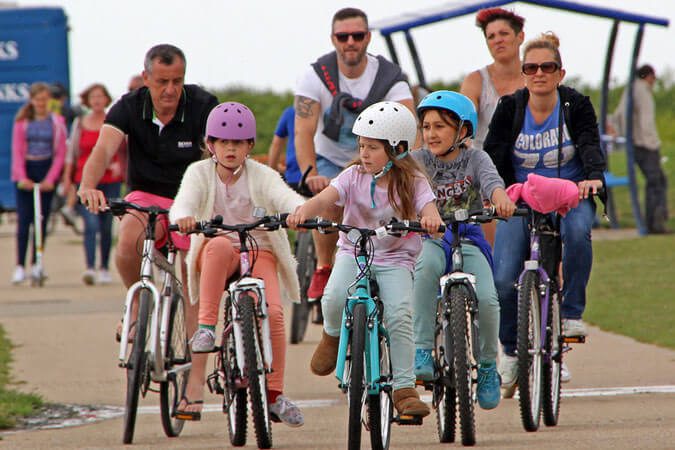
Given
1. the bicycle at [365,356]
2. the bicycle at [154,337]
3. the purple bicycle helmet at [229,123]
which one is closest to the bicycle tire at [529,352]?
the bicycle at [365,356]

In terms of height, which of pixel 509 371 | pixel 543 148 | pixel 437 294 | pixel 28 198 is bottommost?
pixel 509 371

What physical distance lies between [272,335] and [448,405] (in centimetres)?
89

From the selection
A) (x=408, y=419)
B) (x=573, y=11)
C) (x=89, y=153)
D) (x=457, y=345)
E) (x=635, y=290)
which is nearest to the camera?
(x=408, y=419)

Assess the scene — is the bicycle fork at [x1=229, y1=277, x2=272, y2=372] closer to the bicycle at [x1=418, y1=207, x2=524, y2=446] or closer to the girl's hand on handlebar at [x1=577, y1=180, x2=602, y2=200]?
the bicycle at [x1=418, y1=207, x2=524, y2=446]

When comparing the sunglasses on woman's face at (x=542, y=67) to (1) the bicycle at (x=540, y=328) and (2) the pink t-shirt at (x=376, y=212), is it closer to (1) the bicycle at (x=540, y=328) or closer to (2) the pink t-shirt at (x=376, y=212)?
(1) the bicycle at (x=540, y=328)

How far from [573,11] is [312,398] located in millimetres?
10923

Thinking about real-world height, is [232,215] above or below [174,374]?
above

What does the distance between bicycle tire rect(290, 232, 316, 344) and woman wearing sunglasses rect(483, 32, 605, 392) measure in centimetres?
331

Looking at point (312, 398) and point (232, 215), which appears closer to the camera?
point (232, 215)

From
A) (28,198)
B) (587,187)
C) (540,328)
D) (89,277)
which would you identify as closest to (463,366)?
(540,328)

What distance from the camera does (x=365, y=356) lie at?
6.52m

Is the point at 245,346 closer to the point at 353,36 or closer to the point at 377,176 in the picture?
the point at 377,176

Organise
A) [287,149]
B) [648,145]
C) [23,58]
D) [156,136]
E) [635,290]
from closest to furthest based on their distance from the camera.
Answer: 1. [156,136]
2. [287,149]
3. [635,290]
4. [648,145]
5. [23,58]

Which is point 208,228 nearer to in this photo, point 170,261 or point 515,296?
point 170,261
